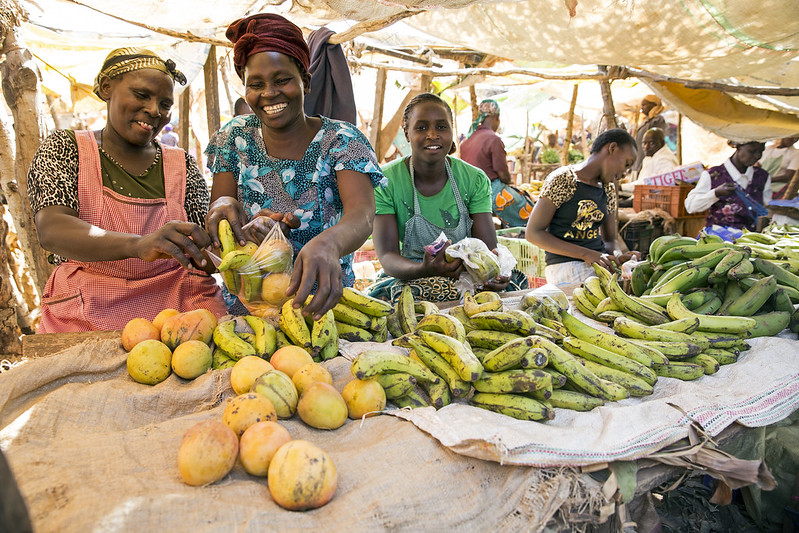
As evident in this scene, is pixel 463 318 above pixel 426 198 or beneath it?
beneath

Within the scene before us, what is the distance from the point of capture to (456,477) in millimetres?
1488

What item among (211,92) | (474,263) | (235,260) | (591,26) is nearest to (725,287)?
(474,263)

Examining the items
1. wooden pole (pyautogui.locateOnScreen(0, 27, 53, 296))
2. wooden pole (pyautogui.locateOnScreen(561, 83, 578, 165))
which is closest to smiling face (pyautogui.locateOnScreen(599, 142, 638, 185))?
wooden pole (pyautogui.locateOnScreen(0, 27, 53, 296))

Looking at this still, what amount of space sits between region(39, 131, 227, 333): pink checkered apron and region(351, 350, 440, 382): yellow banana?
61.2 inches

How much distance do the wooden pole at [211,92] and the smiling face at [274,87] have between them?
4976 millimetres

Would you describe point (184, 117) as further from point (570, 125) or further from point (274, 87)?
point (570, 125)

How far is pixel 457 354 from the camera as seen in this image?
1852 millimetres

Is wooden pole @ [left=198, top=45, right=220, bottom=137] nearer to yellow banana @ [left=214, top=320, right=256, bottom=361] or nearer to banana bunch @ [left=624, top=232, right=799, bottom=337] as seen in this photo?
yellow banana @ [left=214, top=320, right=256, bottom=361]

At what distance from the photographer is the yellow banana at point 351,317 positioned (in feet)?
7.82

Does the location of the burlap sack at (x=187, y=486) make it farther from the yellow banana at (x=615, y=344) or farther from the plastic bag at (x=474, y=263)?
the plastic bag at (x=474, y=263)

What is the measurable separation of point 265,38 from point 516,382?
1938 mm

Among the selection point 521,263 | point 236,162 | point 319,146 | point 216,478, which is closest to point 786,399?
point 216,478

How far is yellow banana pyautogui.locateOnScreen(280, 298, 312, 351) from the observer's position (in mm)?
2098

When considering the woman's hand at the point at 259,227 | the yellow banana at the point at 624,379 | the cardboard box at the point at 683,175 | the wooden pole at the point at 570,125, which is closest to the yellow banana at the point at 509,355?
the yellow banana at the point at 624,379
